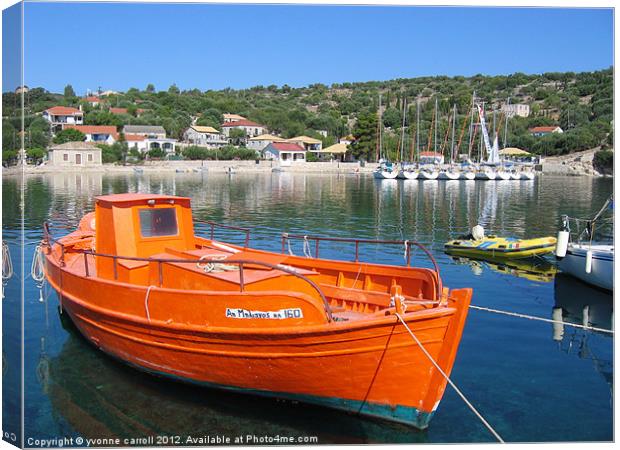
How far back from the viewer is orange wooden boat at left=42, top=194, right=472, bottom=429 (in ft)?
28.5

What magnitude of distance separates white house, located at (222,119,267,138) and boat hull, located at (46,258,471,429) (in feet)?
396

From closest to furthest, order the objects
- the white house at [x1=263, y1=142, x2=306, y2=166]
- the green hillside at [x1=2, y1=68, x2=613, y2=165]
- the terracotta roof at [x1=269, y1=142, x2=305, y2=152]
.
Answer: the green hillside at [x1=2, y1=68, x2=613, y2=165], the white house at [x1=263, y1=142, x2=306, y2=166], the terracotta roof at [x1=269, y1=142, x2=305, y2=152]

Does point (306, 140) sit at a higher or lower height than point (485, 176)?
higher

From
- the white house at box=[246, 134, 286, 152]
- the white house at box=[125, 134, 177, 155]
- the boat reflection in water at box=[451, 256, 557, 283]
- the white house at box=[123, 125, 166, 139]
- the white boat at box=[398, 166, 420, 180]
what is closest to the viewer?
the boat reflection in water at box=[451, 256, 557, 283]

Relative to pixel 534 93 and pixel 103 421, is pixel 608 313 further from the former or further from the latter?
pixel 534 93

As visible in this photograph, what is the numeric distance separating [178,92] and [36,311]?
14292 cm

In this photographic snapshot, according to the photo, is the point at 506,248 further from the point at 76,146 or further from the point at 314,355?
the point at 76,146

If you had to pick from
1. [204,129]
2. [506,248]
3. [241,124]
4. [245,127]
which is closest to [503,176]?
[204,129]

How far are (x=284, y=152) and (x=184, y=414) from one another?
10685 cm

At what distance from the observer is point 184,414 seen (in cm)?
969

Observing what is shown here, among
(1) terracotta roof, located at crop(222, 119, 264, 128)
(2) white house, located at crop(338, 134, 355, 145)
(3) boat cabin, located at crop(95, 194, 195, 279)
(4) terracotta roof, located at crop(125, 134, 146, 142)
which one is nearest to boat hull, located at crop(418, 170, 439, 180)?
(2) white house, located at crop(338, 134, 355, 145)

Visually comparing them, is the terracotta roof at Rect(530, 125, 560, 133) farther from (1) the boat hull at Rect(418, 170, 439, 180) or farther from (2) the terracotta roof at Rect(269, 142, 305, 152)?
(2) the terracotta roof at Rect(269, 142, 305, 152)

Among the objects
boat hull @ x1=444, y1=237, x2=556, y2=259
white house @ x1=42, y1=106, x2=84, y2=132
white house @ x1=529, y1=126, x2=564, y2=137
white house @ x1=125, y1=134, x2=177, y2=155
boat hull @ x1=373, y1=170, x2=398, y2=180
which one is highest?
white house @ x1=42, y1=106, x2=84, y2=132

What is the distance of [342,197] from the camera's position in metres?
54.3
